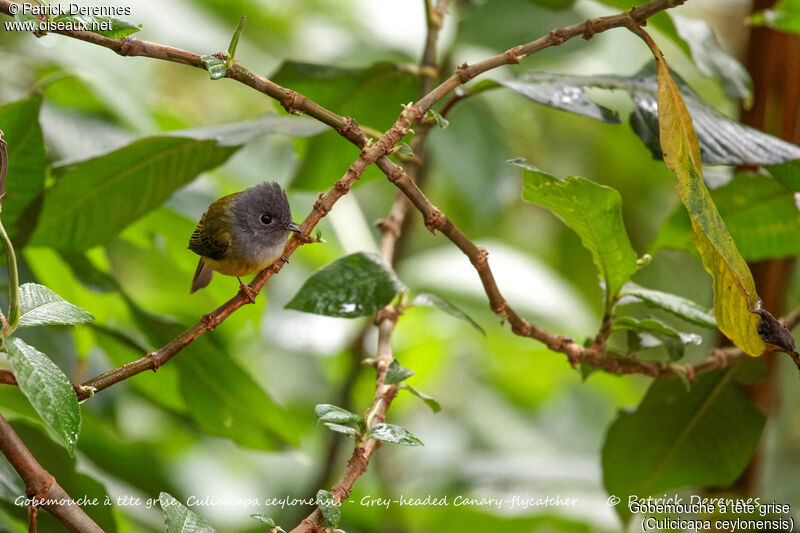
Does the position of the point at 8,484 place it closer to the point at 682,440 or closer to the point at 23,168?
the point at 23,168

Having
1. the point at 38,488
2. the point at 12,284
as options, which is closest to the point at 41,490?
the point at 38,488

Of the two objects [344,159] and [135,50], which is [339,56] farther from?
[135,50]

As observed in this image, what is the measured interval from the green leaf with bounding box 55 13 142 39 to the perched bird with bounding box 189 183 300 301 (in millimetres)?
440

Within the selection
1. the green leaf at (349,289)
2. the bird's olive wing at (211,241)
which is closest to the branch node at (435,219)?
the green leaf at (349,289)

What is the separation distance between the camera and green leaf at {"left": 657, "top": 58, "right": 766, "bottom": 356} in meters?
0.83

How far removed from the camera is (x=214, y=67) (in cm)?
78

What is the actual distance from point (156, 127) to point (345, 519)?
1363mm

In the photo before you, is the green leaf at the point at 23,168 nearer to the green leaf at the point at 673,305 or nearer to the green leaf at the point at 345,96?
the green leaf at the point at 345,96

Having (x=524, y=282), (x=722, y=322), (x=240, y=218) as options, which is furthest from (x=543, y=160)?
(x=722, y=322)

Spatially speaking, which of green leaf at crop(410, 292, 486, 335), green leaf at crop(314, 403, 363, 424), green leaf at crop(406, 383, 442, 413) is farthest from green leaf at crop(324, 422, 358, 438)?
green leaf at crop(410, 292, 486, 335)

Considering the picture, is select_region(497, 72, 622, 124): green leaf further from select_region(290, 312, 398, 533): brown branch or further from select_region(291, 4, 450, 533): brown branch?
select_region(290, 312, 398, 533): brown branch

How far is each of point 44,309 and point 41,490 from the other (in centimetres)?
18

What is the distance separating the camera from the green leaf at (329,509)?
75cm

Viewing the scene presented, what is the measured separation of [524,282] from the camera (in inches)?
79.5
